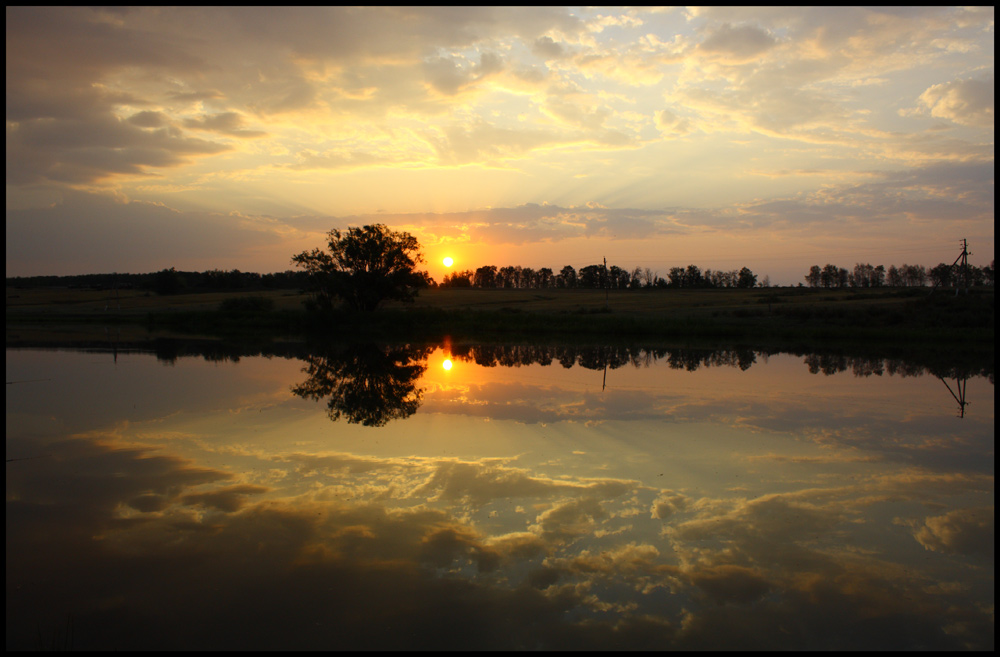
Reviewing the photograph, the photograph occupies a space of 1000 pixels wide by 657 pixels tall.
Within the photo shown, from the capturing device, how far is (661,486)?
795 cm

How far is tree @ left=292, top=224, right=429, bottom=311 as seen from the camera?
1794 inches

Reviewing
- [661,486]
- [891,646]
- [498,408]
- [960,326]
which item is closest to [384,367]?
[498,408]

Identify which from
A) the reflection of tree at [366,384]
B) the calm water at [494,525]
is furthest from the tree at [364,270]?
the calm water at [494,525]

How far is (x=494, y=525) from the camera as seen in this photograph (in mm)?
6551

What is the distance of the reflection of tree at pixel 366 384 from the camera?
42.2 feet

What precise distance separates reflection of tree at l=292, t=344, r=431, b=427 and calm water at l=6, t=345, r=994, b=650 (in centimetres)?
38

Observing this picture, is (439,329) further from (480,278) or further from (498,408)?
(480,278)

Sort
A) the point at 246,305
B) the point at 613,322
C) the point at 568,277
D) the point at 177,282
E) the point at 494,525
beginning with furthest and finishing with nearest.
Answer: the point at 568,277, the point at 177,282, the point at 246,305, the point at 613,322, the point at 494,525

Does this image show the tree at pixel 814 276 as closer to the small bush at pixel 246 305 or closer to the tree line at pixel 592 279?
the tree line at pixel 592 279

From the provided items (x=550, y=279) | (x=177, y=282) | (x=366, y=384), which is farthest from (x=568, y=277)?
(x=366, y=384)

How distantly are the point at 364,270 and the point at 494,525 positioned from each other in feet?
136

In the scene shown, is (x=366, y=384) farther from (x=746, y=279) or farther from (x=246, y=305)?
(x=746, y=279)

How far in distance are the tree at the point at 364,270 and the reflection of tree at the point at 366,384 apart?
18149 mm

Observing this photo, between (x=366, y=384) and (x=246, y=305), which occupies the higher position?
(x=246, y=305)
